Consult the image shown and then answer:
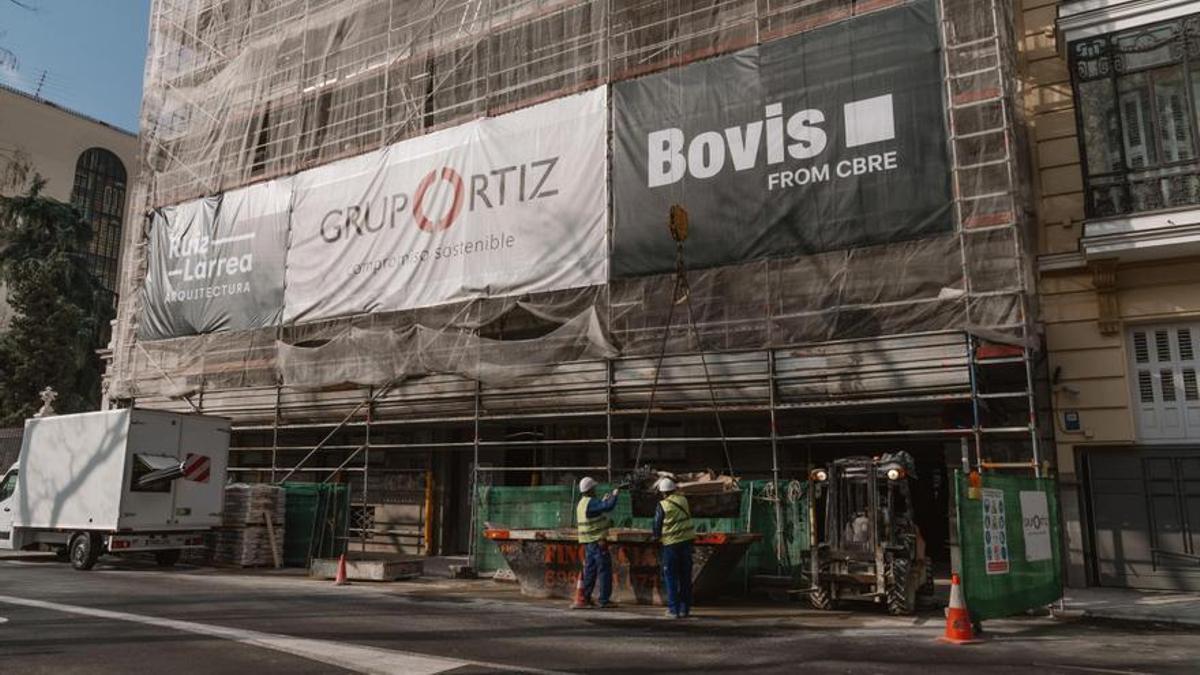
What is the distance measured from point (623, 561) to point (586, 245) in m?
6.51

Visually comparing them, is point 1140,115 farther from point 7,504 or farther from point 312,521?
point 7,504

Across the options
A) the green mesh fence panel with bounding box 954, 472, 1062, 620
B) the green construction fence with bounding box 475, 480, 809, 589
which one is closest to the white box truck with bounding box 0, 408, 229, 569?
the green construction fence with bounding box 475, 480, 809, 589

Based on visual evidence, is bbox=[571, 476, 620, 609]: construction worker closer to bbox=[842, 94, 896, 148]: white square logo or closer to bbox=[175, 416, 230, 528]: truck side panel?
bbox=[842, 94, 896, 148]: white square logo

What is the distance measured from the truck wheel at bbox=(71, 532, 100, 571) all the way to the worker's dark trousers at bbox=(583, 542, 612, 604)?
9921mm

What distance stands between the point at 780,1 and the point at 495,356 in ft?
27.4

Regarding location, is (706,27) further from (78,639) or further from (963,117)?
(78,639)

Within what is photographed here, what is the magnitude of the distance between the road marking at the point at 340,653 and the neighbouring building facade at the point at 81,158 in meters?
41.3

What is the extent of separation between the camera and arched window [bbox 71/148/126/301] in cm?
4834

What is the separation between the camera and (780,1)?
15.3 meters

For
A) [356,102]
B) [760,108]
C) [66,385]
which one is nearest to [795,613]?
[760,108]

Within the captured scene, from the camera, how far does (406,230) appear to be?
18250 millimetres

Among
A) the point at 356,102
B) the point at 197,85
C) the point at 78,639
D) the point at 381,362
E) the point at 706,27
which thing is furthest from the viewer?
the point at 197,85

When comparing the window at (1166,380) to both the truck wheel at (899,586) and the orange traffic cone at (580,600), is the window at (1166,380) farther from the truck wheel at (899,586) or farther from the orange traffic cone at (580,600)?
the orange traffic cone at (580,600)

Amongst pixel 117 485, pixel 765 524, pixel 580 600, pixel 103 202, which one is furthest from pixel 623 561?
pixel 103 202
